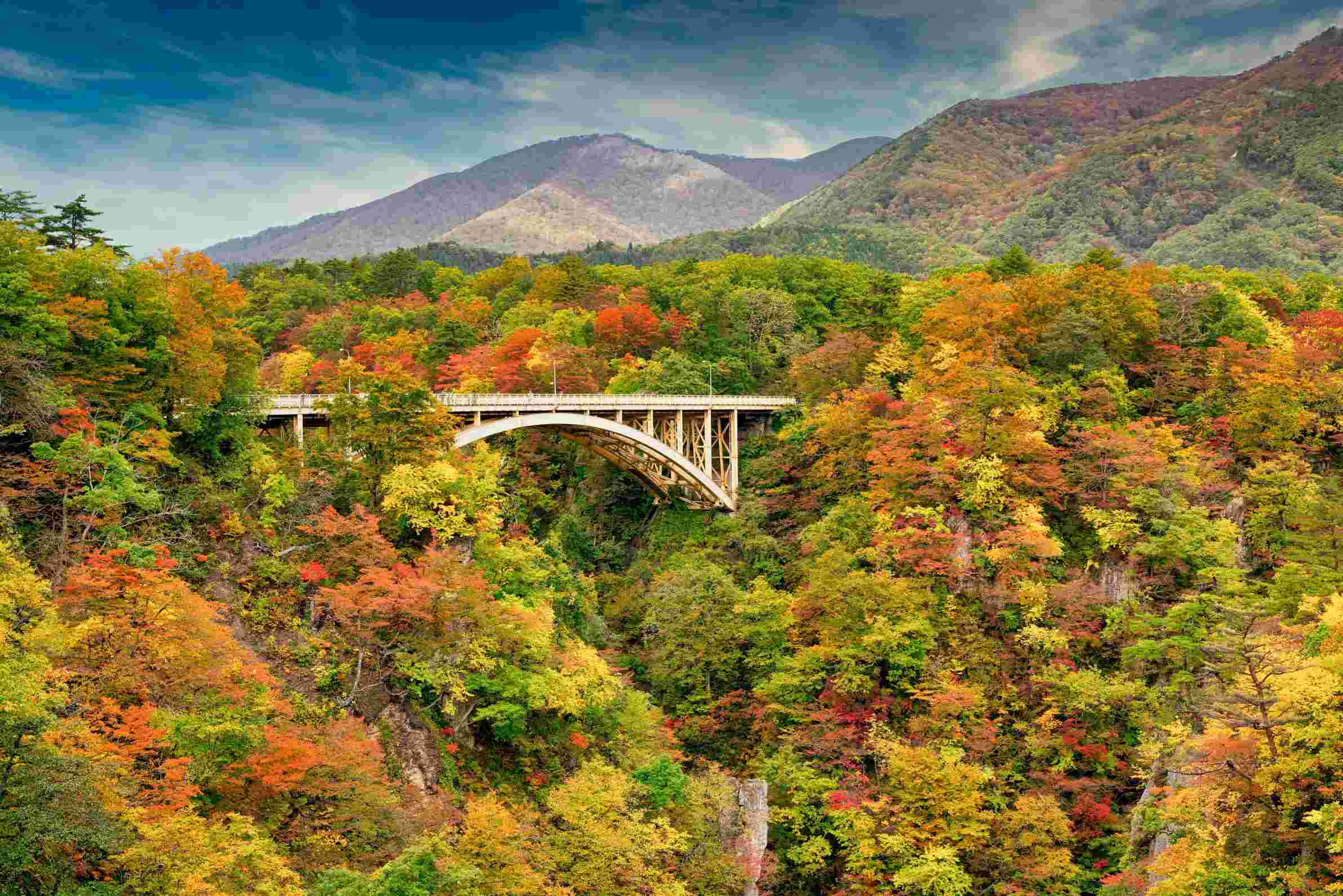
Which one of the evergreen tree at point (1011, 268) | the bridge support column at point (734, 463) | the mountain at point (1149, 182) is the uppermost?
the mountain at point (1149, 182)

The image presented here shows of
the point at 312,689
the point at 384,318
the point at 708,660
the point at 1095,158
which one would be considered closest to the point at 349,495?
the point at 312,689

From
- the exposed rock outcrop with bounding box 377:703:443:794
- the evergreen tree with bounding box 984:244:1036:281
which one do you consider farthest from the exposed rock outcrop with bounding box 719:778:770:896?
the evergreen tree with bounding box 984:244:1036:281

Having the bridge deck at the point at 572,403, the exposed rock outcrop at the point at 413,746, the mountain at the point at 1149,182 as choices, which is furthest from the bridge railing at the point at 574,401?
the mountain at the point at 1149,182

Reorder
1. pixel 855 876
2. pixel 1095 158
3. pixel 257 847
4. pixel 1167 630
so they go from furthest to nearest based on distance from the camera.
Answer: pixel 1095 158 < pixel 1167 630 < pixel 855 876 < pixel 257 847

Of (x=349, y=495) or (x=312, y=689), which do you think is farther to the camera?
(x=349, y=495)

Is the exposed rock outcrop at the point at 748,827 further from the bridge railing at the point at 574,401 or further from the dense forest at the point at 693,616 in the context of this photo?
the bridge railing at the point at 574,401

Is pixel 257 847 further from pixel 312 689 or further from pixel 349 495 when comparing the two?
pixel 349 495
